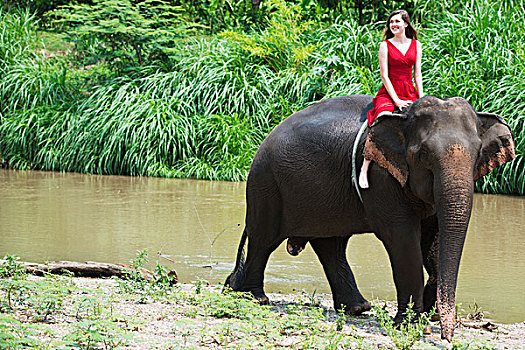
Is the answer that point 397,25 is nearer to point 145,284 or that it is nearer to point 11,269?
point 145,284

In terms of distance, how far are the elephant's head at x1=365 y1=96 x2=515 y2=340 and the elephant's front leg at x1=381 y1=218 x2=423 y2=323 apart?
0.86 ft

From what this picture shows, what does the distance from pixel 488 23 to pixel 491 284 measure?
770 centimetres

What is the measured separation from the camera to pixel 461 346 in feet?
11.9

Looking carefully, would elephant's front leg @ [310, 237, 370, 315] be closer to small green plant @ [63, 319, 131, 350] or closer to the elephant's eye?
the elephant's eye

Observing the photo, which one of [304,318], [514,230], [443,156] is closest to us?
[443,156]

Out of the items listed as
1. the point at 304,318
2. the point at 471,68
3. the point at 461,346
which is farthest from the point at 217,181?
the point at 461,346

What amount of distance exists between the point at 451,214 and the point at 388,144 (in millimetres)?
695

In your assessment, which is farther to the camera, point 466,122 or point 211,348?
point 466,122

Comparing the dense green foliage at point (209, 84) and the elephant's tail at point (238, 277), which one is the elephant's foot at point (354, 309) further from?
the dense green foliage at point (209, 84)

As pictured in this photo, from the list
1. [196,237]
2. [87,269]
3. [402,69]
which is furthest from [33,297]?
[196,237]

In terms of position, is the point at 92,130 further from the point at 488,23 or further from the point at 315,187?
the point at 315,187

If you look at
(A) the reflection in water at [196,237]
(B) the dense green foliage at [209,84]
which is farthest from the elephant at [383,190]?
(B) the dense green foliage at [209,84]

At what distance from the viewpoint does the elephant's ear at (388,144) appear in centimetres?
452

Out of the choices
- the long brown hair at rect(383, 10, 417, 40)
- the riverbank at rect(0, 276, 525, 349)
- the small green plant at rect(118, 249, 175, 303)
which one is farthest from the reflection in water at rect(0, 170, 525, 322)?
the long brown hair at rect(383, 10, 417, 40)
